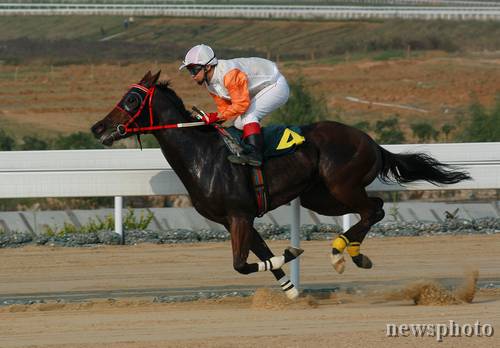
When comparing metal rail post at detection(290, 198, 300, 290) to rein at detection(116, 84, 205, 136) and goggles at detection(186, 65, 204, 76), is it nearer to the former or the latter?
rein at detection(116, 84, 205, 136)

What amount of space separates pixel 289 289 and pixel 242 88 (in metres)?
1.54

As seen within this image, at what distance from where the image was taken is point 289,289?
8289mm

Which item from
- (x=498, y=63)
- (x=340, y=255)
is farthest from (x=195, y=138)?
(x=498, y=63)

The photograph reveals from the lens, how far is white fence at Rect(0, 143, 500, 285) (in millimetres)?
9516

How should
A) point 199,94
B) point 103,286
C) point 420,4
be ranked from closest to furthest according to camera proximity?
point 103,286
point 199,94
point 420,4

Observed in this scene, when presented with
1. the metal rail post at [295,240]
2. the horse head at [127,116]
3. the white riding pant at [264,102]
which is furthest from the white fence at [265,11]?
the horse head at [127,116]

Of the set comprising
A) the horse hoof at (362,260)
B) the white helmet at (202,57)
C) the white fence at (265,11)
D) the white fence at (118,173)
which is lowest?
the white fence at (265,11)

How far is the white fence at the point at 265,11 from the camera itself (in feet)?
174

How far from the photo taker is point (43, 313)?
312 inches

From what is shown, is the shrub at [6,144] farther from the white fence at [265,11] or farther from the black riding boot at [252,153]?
the white fence at [265,11]

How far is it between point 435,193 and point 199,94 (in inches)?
712

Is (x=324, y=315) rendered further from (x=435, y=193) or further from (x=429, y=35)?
(x=429, y=35)

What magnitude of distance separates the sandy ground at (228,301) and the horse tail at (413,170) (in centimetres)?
86

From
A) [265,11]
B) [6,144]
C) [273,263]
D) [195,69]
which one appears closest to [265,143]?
[195,69]
